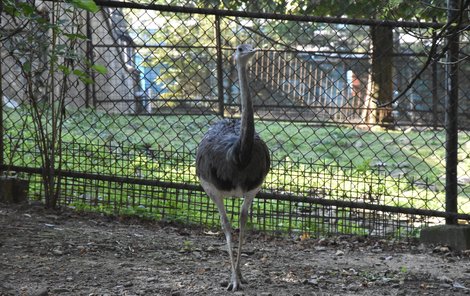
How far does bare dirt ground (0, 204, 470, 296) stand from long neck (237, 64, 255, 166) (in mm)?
751

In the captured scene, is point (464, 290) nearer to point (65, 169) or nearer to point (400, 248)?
point (400, 248)

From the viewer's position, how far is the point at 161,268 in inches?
174

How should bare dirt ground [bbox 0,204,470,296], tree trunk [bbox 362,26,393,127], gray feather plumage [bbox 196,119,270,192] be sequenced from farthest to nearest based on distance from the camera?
tree trunk [bbox 362,26,393,127] → gray feather plumage [bbox 196,119,270,192] → bare dirt ground [bbox 0,204,470,296]

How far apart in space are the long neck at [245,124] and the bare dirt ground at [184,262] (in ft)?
2.46

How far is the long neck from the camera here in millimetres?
4117

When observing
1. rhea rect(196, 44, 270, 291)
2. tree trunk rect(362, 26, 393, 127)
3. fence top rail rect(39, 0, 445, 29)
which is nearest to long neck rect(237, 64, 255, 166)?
rhea rect(196, 44, 270, 291)

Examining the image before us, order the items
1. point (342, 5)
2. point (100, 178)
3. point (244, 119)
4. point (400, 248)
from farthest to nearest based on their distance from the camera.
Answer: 1. point (342, 5)
2. point (100, 178)
3. point (400, 248)
4. point (244, 119)

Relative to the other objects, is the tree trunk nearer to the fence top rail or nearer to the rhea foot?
the fence top rail

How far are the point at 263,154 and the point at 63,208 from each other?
2.05m

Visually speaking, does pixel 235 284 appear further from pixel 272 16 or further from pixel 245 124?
pixel 272 16

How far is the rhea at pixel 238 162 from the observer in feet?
13.7

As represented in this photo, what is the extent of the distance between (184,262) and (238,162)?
0.81 m

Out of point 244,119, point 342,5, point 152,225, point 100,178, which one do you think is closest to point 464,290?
point 244,119

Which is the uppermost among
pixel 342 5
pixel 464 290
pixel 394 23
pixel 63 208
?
pixel 342 5
